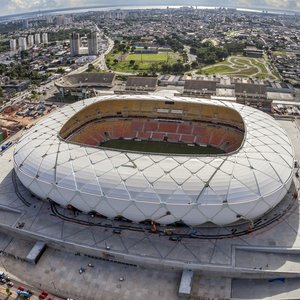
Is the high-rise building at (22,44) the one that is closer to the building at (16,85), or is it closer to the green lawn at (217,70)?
the building at (16,85)

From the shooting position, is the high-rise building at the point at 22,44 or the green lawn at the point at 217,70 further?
the high-rise building at the point at 22,44

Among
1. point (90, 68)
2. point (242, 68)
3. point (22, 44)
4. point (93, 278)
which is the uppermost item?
point (93, 278)

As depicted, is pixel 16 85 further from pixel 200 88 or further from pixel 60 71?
pixel 200 88

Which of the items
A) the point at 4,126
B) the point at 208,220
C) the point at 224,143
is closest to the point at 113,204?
the point at 208,220

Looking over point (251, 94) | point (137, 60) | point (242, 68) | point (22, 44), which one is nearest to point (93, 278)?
point (251, 94)

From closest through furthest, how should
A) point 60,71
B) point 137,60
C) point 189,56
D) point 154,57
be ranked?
point 60,71 < point 137,60 < point 154,57 < point 189,56

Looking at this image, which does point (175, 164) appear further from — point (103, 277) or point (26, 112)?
point (26, 112)

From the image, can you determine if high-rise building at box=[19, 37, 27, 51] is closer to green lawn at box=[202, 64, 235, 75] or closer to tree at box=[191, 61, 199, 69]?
tree at box=[191, 61, 199, 69]

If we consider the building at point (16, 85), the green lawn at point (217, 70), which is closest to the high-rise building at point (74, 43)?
the building at point (16, 85)
